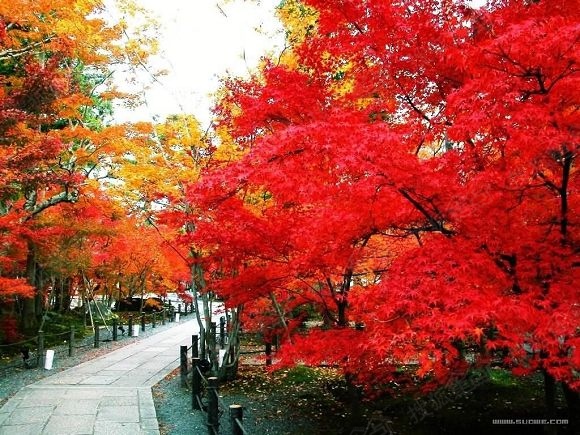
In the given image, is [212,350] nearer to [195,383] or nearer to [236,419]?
[195,383]

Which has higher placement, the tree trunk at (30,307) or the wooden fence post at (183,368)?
the tree trunk at (30,307)

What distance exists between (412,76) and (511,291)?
3022 millimetres

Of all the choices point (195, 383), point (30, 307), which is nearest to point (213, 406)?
point (195, 383)

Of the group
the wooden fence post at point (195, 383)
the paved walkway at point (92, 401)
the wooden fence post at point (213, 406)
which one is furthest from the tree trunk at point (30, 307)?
the wooden fence post at point (213, 406)

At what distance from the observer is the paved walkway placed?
7.44 metres

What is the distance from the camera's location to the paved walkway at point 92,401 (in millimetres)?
7441

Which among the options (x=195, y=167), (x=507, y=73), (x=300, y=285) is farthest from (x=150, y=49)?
(x=507, y=73)

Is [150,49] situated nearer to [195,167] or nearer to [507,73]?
[195,167]

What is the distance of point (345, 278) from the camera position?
790 centimetres

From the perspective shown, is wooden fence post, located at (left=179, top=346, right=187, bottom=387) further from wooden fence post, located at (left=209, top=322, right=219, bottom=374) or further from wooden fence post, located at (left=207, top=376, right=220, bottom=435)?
wooden fence post, located at (left=207, top=376, right=220, bottom=435)

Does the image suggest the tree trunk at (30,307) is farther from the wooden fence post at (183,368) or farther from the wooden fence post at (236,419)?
A: the wooden fence post at (236,419)

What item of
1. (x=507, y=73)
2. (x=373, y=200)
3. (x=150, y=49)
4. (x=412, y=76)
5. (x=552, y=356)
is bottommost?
(x=552, y=356)

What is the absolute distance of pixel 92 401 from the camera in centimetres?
905

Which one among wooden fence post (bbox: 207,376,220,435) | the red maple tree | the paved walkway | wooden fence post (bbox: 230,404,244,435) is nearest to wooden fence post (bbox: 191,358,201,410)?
the paved walkway
